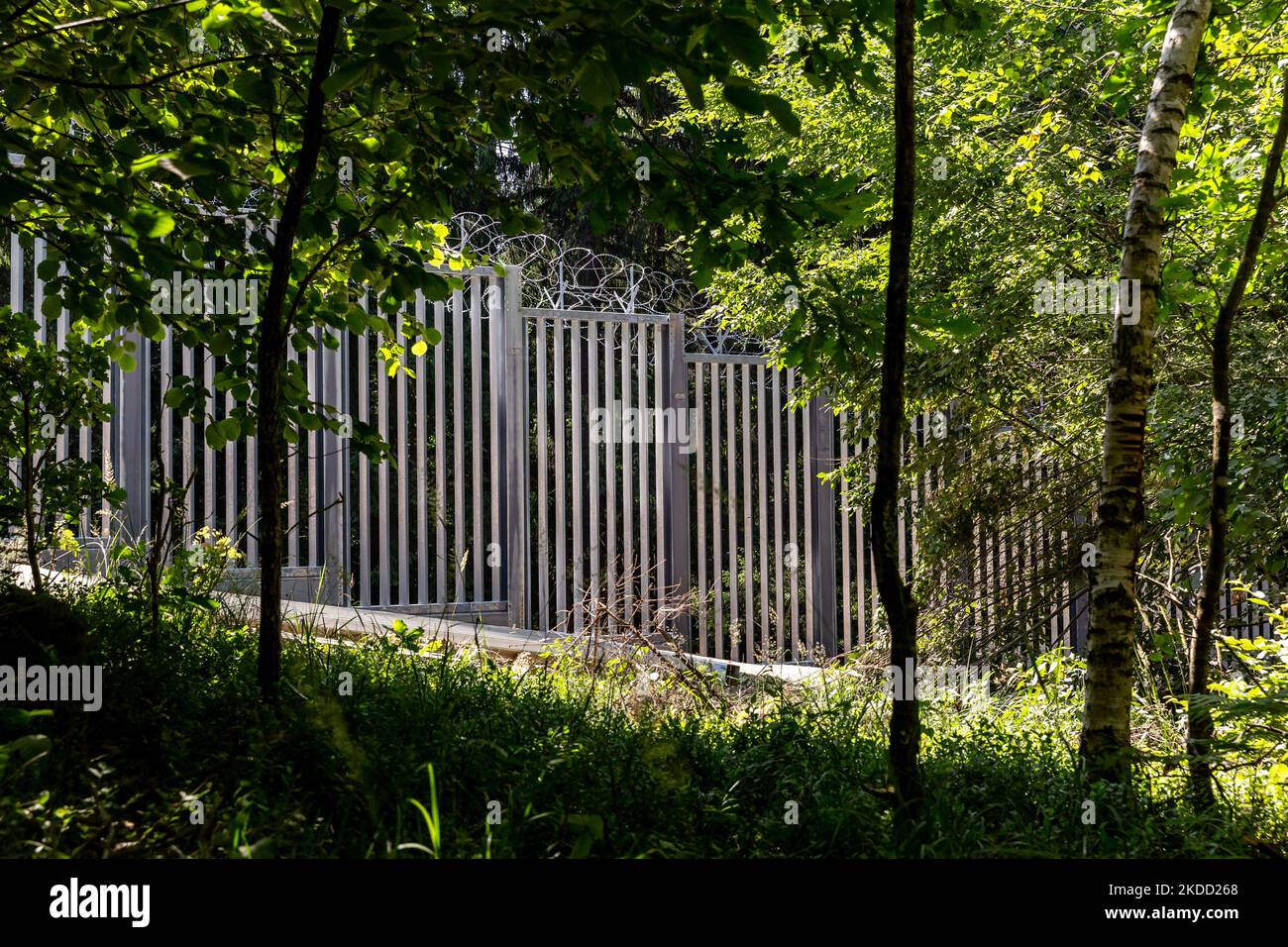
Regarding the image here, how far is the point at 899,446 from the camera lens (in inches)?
92.9

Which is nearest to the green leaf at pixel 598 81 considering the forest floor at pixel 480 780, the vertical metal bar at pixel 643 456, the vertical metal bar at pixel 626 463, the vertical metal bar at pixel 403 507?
the forest floor at pixel 480 780

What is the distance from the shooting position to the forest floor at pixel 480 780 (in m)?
1.99

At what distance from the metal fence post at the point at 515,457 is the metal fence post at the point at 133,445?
91.0 inches

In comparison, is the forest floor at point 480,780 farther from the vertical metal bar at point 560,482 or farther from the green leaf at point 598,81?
the vertical metal bar at point 560,482

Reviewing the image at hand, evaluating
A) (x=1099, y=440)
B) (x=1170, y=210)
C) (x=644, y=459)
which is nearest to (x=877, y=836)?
(x=1170, y=210)

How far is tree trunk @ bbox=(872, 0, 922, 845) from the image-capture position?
2.36 m

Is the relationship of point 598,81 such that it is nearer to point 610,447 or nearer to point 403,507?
point 403,507

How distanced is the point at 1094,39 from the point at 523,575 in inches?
191

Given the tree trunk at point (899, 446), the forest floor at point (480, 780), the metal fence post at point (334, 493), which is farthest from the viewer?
the metal fence post at point (334, 493)

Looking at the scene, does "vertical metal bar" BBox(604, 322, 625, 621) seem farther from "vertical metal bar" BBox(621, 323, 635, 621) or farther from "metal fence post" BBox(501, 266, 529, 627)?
"metal fence post" BBox(501, 266, 529, 627)

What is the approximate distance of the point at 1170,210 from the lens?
12.0 ft

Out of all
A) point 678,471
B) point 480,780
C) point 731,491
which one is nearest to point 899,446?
point 480,780

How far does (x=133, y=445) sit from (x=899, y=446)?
5254mm
